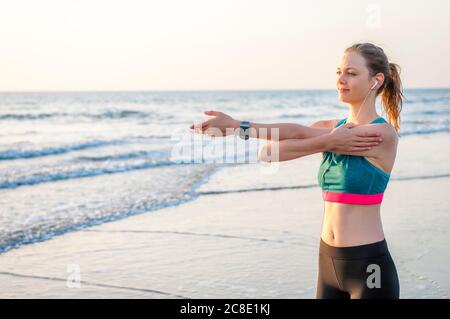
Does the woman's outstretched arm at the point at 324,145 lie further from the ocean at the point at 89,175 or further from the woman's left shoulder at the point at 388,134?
the ocean at the point at 89,175

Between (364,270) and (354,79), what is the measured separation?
98cm

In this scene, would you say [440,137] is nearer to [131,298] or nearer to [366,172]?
[131,298]

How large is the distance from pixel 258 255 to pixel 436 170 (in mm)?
7490

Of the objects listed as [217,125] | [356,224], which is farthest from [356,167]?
[217,125]

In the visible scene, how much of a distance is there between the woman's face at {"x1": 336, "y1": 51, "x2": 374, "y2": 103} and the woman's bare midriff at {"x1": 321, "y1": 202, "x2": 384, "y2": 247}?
57cm

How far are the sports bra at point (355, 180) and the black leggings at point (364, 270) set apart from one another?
0.25 metres

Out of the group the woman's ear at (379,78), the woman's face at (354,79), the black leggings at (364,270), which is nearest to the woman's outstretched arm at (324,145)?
the woman's face at (354,79)

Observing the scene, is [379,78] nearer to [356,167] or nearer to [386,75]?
[386,75]

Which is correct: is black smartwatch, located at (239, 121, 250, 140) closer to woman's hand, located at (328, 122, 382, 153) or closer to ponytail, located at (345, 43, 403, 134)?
woman's hand, located at (328, 122, 382, 153)

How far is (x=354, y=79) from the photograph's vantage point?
3.19 m

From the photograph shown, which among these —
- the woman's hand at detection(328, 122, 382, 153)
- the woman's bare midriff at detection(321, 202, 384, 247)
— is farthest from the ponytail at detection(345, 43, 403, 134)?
the woman's bare midriff at detection(321, 202, 384, 247)

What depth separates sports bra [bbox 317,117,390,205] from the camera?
3113 mm

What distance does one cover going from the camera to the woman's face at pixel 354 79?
3197mm
